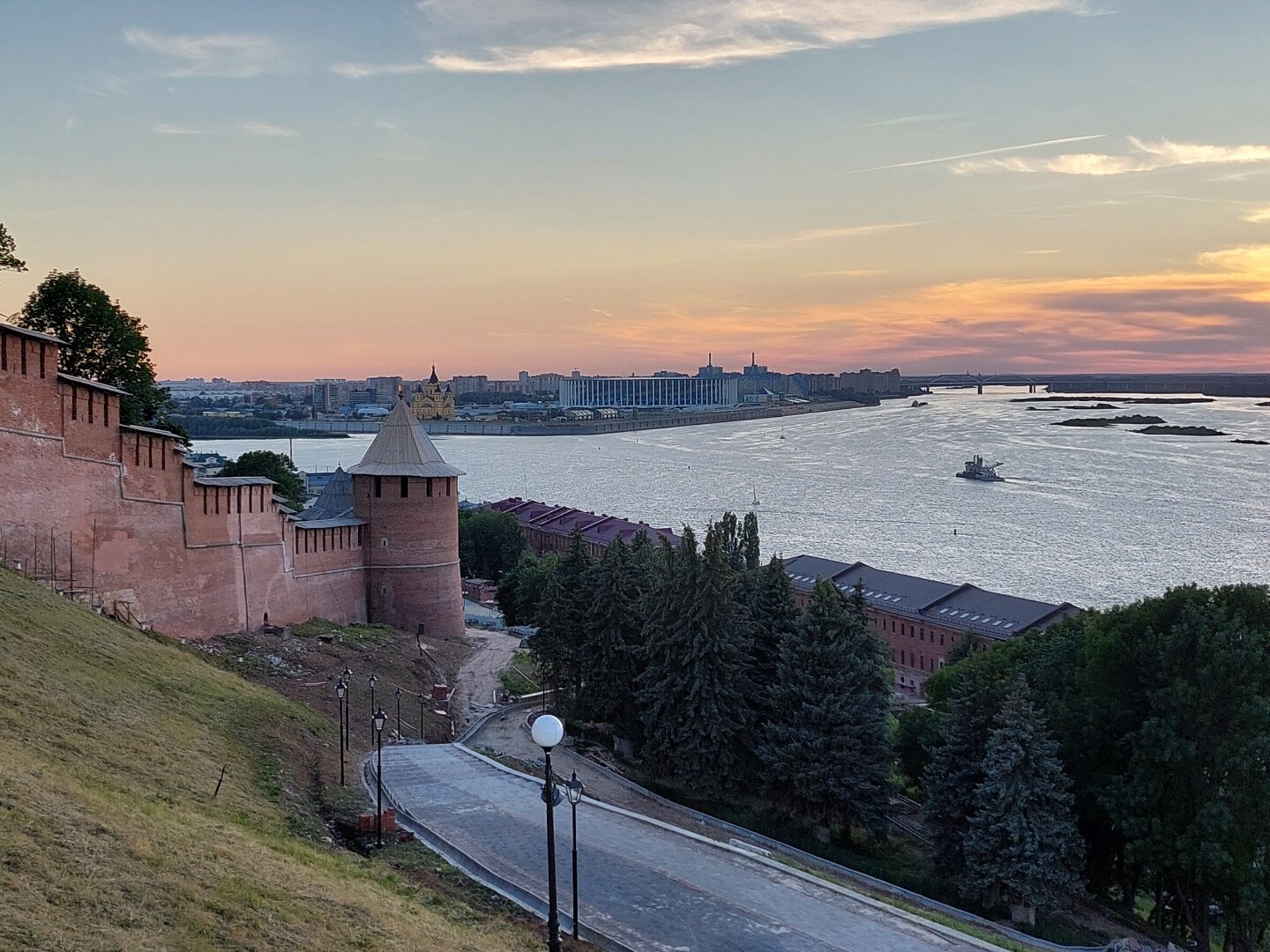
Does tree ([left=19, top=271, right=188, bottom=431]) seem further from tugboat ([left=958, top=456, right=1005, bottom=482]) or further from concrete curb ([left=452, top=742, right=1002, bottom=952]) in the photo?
tugboat ([left=958, top=456, right=1005, bottom=482])

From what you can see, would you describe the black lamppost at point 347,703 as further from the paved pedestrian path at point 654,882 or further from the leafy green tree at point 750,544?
the leafy green tree at point 750,544

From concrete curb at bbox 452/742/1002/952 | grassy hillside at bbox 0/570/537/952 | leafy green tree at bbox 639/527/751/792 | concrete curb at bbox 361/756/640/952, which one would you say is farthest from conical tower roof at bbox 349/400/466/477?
concrete curb at bbox 361/756/640/952

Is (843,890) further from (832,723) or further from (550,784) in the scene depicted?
(832,723)

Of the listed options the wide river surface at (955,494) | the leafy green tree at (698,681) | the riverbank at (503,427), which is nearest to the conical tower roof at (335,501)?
the leafy green tree at (698,681)

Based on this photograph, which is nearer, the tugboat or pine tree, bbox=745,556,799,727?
pine tree, bbox=745,556,799,727

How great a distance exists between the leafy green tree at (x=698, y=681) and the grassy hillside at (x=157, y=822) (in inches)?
275

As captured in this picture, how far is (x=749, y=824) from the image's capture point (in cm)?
1952

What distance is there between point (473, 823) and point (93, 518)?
32.1ft

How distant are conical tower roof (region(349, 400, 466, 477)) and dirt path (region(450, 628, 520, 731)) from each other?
4.79 m

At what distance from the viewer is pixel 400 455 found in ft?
91.1

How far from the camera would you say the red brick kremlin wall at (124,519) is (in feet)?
57.0

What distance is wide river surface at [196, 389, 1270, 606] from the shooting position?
5616cm

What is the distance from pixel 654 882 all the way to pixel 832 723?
314 inches

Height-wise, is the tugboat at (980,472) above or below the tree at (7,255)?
below
